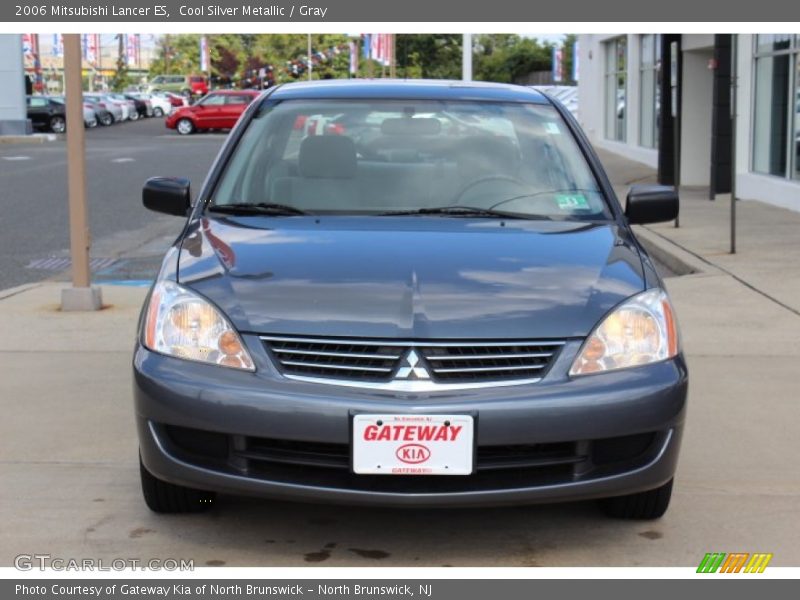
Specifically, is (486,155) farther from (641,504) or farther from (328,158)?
(641,504)

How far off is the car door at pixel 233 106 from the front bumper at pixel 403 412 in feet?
151

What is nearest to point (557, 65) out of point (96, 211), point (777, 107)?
point (777, 107)

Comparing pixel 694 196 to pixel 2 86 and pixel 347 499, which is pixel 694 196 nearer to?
pixel 347 499

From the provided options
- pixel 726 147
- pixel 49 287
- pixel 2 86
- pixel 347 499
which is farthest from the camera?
pixel 2 86

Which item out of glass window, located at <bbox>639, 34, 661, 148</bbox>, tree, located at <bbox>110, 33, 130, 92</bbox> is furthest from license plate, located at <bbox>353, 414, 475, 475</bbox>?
tree, located at <bbox>110, 33, 130, 92</bbox>

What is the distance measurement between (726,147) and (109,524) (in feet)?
49.6

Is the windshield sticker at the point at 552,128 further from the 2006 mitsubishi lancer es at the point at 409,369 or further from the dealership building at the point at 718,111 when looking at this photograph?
the dealership building at the point at 718,111

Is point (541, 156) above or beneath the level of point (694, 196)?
above

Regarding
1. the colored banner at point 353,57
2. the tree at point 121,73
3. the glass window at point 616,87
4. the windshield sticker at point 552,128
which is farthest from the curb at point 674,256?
the tree at point 121,73

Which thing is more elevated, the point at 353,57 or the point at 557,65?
the point at 353,57

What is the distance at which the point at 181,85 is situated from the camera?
87.2 metres

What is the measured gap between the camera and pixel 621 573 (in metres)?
3.97

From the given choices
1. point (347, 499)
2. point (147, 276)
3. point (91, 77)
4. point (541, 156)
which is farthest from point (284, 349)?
point (91, 77)

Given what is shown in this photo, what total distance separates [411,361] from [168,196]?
6.13ft
